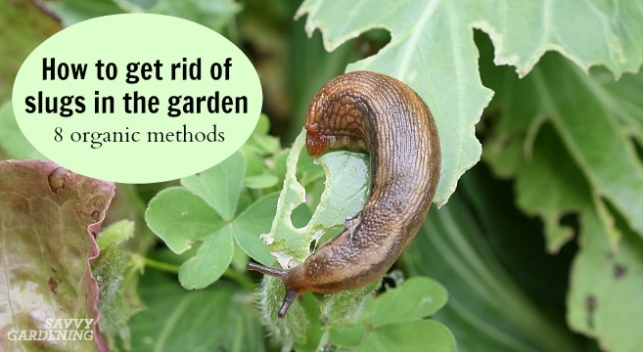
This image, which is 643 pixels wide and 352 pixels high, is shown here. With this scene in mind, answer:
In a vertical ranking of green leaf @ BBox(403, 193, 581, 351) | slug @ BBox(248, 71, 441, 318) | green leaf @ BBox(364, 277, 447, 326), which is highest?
slug @ BBox(248, 71, 441, 318)

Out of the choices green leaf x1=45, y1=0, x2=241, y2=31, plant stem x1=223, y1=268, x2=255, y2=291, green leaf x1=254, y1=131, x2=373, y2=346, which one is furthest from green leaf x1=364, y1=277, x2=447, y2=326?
green leaf x1=45, y1=0, x2=241, y2=31

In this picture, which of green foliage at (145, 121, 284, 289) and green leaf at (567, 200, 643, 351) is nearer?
green foliage at (145, 121, 284, 289)

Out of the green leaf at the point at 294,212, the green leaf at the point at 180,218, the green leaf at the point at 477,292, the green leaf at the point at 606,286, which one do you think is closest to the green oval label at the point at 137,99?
the green leaf at the point at 180,218

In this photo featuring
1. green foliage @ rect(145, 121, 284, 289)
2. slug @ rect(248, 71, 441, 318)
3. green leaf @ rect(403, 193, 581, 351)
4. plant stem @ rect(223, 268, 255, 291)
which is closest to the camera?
slug @ rect(248, 71, 441, 318)

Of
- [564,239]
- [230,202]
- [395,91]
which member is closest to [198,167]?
[230,202]

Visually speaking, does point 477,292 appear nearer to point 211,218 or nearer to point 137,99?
point 211,218

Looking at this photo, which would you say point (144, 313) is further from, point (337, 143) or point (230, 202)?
point (337, 143)

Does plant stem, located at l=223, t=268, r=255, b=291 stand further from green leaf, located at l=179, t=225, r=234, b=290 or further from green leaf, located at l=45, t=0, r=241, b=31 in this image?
green leaf, located at l=45, t=0, r=241, b=31
